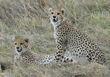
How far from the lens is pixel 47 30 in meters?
4.71

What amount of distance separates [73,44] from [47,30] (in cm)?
137

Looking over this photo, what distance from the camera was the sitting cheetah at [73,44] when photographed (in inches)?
128

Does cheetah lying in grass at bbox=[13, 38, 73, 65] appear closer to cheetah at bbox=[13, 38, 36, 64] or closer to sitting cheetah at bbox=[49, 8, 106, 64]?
cheetah at bbox=[13, 38, 36, 64]

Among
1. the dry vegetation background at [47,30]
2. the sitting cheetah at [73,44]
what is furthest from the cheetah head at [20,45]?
the sitting cheetah at [73,44]

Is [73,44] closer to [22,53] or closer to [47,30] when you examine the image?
[22,53]

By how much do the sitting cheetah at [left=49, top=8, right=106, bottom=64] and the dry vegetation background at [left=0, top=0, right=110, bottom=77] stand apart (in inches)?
8.4

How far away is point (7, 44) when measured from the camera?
4.23 meters

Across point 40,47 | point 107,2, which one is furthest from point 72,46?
point 107,2

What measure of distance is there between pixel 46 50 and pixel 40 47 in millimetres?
200

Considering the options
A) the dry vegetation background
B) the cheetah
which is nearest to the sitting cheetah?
the dry vegetation background

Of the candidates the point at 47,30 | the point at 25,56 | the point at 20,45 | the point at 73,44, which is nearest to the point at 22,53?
the point at 25,56

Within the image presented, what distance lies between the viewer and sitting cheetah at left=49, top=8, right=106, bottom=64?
10.7 ft

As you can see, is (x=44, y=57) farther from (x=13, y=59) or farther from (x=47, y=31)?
(x=47, y=31)

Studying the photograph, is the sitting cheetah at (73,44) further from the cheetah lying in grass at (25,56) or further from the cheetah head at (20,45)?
the cheetah head at (20,45)
